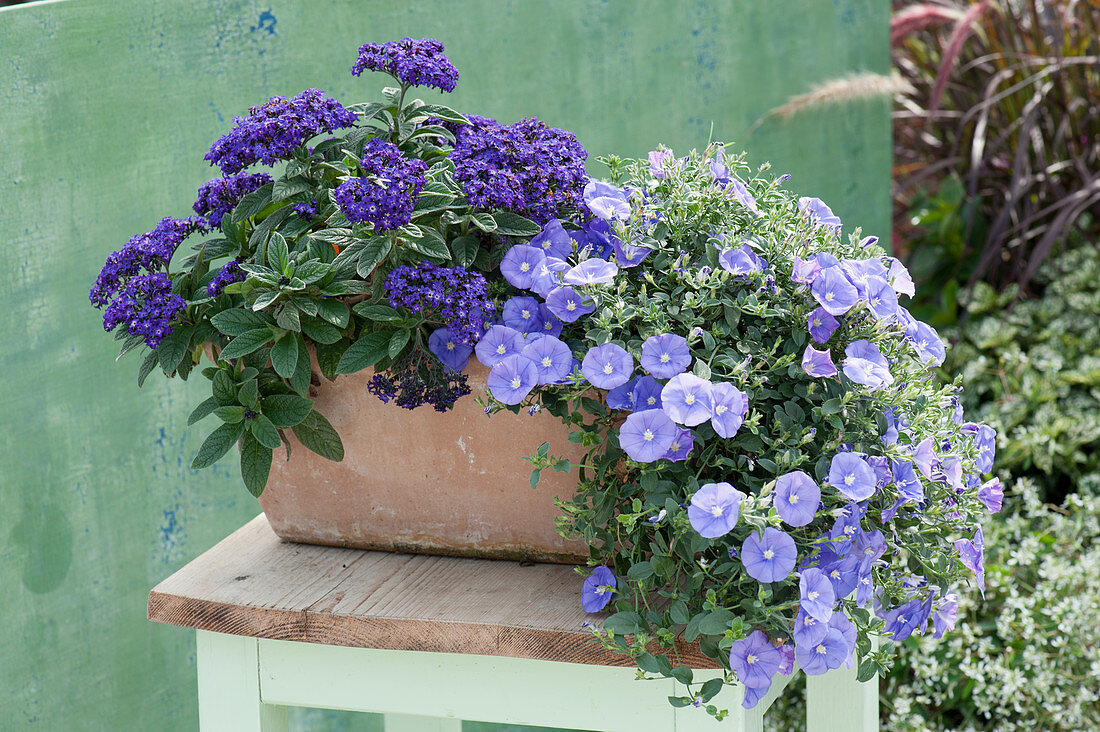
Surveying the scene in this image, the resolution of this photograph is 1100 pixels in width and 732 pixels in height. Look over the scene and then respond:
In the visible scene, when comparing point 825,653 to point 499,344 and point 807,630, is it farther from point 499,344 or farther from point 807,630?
point 499,344

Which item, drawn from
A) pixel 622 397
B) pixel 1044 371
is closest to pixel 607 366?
pixel 622 397

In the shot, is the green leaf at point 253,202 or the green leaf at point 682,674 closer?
the green leaf at point 682,674

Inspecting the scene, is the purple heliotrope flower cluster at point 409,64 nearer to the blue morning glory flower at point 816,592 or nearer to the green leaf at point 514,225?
the green leaf at point 514,225

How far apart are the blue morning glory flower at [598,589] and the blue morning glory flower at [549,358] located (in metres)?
0.16

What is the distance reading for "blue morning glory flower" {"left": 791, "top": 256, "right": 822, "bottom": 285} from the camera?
2.88 feet

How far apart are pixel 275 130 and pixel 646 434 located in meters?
0.41

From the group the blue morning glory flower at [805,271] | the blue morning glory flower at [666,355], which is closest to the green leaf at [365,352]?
the blue morning glory flower at [666,355]

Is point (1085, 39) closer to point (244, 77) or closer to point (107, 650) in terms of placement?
point (244, 77)

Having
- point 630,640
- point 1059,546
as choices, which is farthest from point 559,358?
point 1059,546

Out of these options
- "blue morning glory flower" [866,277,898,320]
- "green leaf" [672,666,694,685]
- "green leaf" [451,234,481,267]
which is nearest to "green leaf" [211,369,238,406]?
"green leaf" [451,234,481,267]

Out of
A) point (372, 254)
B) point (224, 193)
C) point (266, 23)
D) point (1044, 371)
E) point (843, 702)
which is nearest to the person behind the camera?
point (372, 254)

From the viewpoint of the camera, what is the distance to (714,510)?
786 mm

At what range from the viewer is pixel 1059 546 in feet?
7.06

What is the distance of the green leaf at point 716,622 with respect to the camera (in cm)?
82
